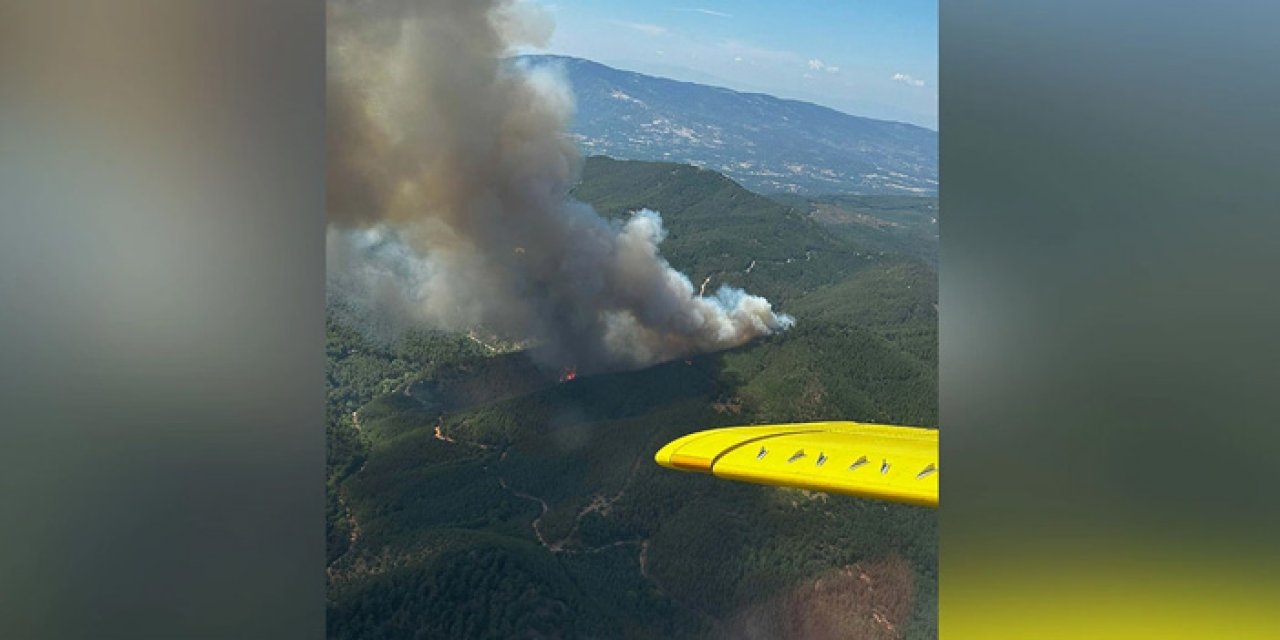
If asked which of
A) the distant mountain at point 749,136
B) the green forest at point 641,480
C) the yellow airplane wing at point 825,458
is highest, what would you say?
the distant mountain at point 749,136

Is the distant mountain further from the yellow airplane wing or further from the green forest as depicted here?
the yellow airplane wing

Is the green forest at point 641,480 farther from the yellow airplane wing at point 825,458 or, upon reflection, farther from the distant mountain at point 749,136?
the yellow airplane wing at point 825,458

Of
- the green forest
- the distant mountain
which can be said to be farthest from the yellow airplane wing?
the distant mountain

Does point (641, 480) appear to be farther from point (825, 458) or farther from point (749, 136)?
point (749, 136)

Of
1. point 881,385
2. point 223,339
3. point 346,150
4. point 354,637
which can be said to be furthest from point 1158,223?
point 346,150

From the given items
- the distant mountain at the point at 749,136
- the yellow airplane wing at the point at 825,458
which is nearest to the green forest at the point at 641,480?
the distant mountain at the point at 749,136
